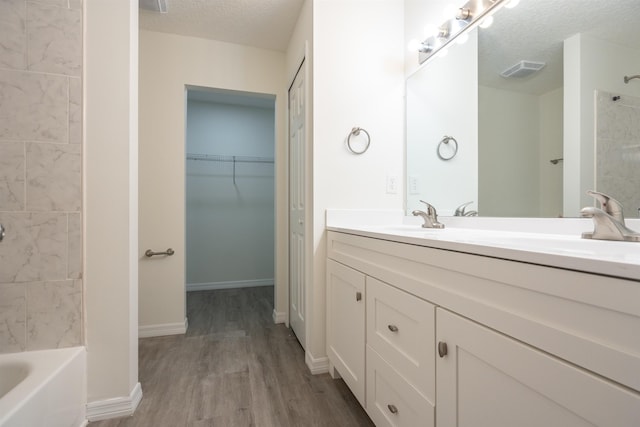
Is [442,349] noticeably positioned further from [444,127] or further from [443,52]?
[443,52]

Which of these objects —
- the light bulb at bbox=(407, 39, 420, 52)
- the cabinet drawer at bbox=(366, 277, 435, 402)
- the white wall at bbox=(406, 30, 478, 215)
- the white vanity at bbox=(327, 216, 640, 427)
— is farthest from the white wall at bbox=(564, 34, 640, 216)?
the light bulb at bbox=(407, 39, 420, 52)

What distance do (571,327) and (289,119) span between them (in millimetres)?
2302

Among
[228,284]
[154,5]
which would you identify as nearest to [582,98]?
[154,5]

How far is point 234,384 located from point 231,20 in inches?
96.9

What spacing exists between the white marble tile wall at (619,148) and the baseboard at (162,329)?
265cm

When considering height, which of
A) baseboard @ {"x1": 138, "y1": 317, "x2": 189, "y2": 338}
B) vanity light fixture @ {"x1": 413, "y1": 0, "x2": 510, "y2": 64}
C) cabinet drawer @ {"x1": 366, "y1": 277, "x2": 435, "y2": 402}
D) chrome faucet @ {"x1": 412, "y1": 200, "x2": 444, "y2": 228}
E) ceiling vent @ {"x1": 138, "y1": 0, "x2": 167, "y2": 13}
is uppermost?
ceiling vent @ {"x1": 138, "y1": 0, "x2": 167, "y2": 13}

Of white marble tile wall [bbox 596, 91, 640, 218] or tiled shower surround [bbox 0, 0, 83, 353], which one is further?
tiled shower surround [bbox 0, 0, 83, 353]

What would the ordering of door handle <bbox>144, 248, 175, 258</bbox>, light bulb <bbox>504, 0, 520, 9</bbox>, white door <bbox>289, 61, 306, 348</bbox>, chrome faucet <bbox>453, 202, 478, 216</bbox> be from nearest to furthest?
light bulb <bbox>504, 0, 520, 9</bbox>
chrome faucet <bbox>453, 202, 478, 216</bbox>
white door <bbox>289, 61, 306, 348</bbox>
door handle <bbox>144, 248, 175, 258</bbox>

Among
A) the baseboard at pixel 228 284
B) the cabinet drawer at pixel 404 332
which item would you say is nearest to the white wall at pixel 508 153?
the cabinet drawer at pixel 404 332

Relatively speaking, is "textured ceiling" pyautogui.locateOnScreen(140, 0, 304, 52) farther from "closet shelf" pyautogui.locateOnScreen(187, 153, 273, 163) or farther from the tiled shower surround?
"closet shelf" pyautogui.locateOnScreen(187, 153, 273, 163)

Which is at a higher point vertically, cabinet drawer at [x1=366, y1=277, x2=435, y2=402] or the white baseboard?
cabinet drawer at [x1=366, y1=277, x2=435, y2=402]

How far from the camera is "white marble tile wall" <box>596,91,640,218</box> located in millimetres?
878

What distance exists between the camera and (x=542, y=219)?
A: 1.14 metres

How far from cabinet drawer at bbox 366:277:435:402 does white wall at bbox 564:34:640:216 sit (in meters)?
0.69
